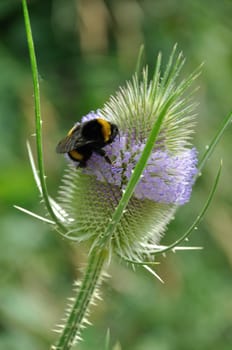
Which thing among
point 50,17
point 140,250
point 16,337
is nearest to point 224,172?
point 50,17

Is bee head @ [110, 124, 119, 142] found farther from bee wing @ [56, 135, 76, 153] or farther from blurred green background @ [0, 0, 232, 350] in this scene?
blurred green background @ [0, 0, 232, 350]

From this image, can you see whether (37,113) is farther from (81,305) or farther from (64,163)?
(64,163)

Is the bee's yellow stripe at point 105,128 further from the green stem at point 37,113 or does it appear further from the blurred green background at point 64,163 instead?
the blurred green background at point 64,163

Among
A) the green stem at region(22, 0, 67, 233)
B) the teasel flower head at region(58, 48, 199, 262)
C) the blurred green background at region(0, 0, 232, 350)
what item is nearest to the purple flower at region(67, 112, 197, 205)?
the teasel flower head at region(58, 48, 199, 262)

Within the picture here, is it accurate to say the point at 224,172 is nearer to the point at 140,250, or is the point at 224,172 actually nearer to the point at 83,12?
the point at 83,12

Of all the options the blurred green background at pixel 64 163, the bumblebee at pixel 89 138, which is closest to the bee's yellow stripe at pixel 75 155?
the bumblebee at pixel 89 138
